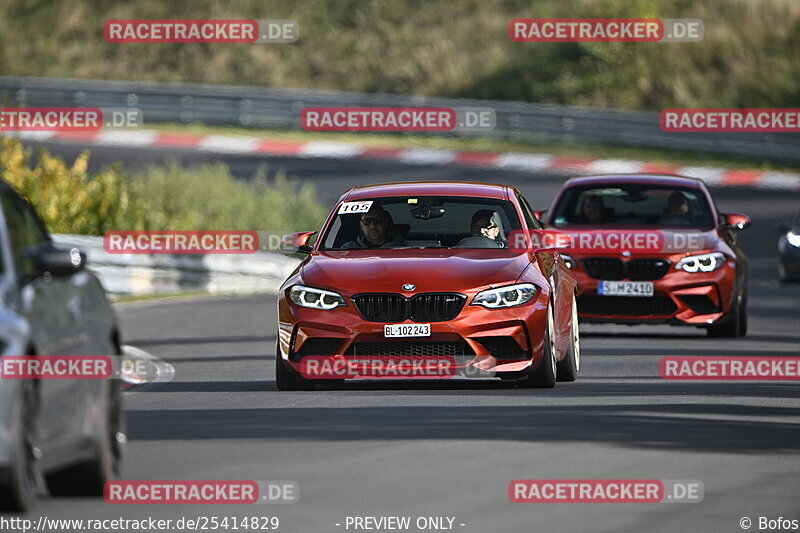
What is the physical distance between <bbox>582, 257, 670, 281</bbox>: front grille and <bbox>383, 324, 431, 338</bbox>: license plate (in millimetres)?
5775

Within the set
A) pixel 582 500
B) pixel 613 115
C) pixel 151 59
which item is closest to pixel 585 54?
pixel 613 115

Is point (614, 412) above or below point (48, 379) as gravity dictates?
below

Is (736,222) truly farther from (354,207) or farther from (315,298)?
(315,298)

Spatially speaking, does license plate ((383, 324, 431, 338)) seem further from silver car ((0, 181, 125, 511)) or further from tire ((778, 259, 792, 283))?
tire ((778, 259, 792, 283))

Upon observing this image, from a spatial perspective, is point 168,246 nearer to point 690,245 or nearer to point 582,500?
point 690,245

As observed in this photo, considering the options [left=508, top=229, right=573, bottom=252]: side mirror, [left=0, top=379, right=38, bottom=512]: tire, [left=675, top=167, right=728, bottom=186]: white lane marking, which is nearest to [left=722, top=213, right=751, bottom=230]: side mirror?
[left=508, top=229, right=573, bottom=252]: side mirror

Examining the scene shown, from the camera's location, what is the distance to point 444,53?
52594 mm

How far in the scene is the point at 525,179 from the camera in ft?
119

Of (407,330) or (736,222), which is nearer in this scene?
(407,330)

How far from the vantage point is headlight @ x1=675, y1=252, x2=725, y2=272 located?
18.4 meters

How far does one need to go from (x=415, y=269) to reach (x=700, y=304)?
5.75 metres

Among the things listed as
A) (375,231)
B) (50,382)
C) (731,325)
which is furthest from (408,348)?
(731,325)

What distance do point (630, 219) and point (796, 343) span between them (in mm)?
2493

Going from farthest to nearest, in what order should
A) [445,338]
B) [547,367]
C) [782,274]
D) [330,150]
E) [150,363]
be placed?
[330,150] < [782,274] < [150,363] < [547,367] < [445,338]
